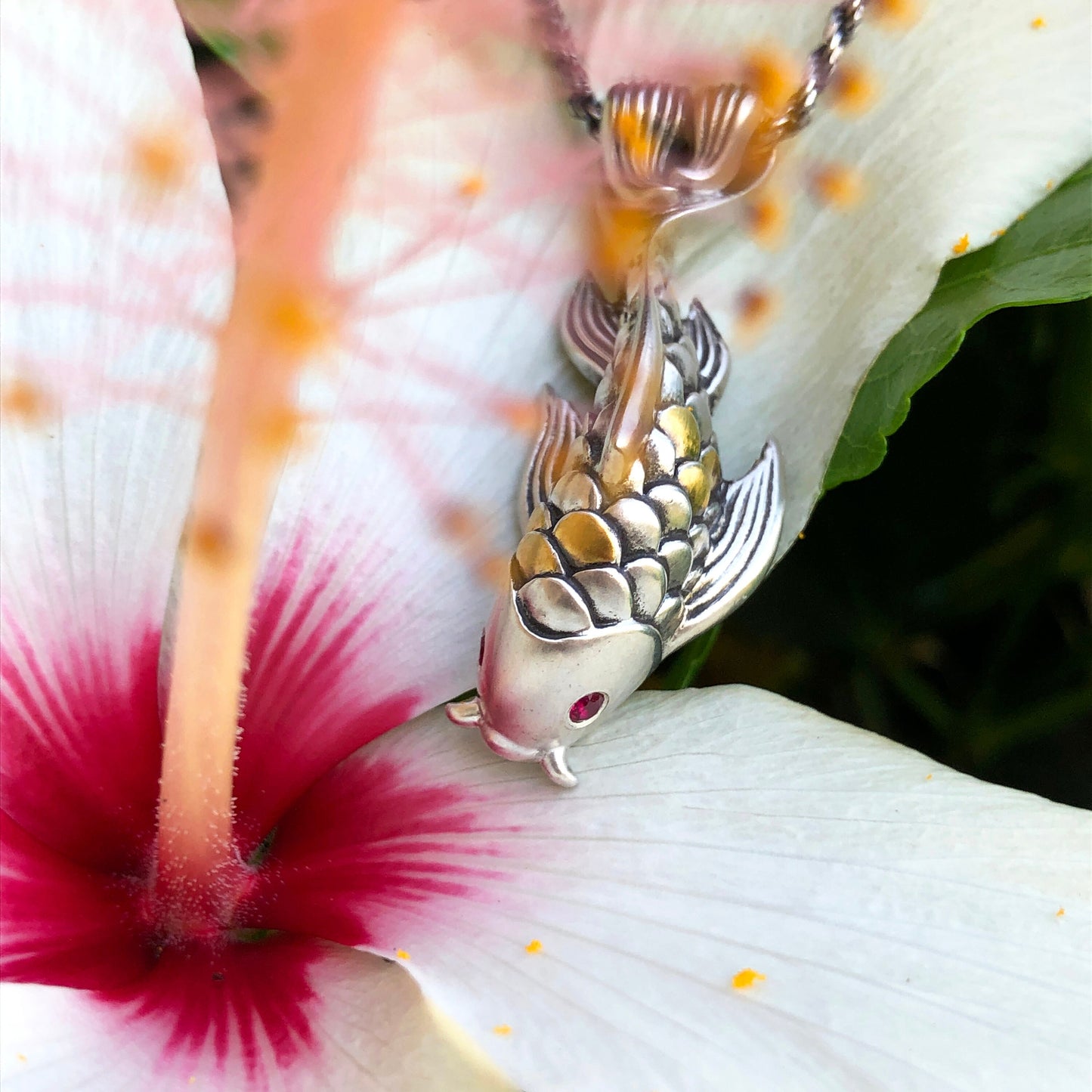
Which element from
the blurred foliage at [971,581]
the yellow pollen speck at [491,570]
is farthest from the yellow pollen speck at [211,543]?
the blurred foliage at [971,581]

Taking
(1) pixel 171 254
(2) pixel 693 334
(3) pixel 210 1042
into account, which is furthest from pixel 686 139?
(3) pixel 210 1042

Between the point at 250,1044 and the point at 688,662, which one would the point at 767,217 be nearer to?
the point at 688,662

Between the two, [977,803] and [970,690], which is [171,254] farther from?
[970,690]

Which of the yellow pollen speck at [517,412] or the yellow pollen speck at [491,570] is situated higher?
the yellow pollen speck at [517,412]

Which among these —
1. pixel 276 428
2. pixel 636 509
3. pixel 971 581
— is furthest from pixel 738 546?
pixel 971 581

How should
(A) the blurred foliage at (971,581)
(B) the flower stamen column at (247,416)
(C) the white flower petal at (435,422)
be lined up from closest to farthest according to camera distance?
(B) the flower stamen column at (247,416), (C) the white flower petal at (435,422), (A) the blurred foliage at (971,581)

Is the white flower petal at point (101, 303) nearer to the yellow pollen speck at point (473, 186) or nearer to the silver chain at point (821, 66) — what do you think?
the yellow pollen speck at point (473, 186)
